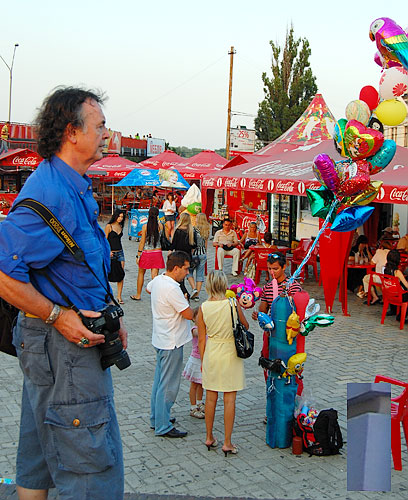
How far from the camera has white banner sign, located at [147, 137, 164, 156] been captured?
5084 centimetres

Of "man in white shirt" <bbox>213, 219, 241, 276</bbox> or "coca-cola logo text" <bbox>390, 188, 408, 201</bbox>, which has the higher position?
"coca-cola logo text" <bbox>390, 188, 408, 201</bbox>

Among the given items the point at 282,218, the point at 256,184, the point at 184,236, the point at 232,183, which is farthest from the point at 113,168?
the point at 184,236

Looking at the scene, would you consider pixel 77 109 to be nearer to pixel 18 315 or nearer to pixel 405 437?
pixel 18 315

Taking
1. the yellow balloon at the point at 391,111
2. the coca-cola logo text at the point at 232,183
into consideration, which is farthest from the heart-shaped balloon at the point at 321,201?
the coca-cola logo text at the point at 232,183

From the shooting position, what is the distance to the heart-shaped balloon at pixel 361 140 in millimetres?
6000

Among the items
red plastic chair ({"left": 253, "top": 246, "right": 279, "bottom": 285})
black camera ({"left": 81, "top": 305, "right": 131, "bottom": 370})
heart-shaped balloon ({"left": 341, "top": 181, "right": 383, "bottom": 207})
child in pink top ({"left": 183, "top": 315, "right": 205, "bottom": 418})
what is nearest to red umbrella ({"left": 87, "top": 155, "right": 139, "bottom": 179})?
red plastic chair ({"left": 253, "top": 246, "right": 279, "bottom": 285})

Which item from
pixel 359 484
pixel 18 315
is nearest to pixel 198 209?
pixel 359 484

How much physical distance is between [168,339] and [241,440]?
3.52 feet

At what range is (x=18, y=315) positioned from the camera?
2.54 metres

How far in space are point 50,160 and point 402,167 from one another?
8228mm

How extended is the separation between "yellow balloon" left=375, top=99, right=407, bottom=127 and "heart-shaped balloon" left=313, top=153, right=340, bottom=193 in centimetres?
100

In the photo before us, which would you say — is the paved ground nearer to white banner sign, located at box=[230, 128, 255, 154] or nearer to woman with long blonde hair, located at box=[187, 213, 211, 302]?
woman with long blonde hair, located at box=[187, 213, 211, 302]

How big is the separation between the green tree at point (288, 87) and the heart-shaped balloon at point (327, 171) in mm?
31549

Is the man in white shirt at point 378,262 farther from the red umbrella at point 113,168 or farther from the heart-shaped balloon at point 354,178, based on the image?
the red umbrella at point 113,168
